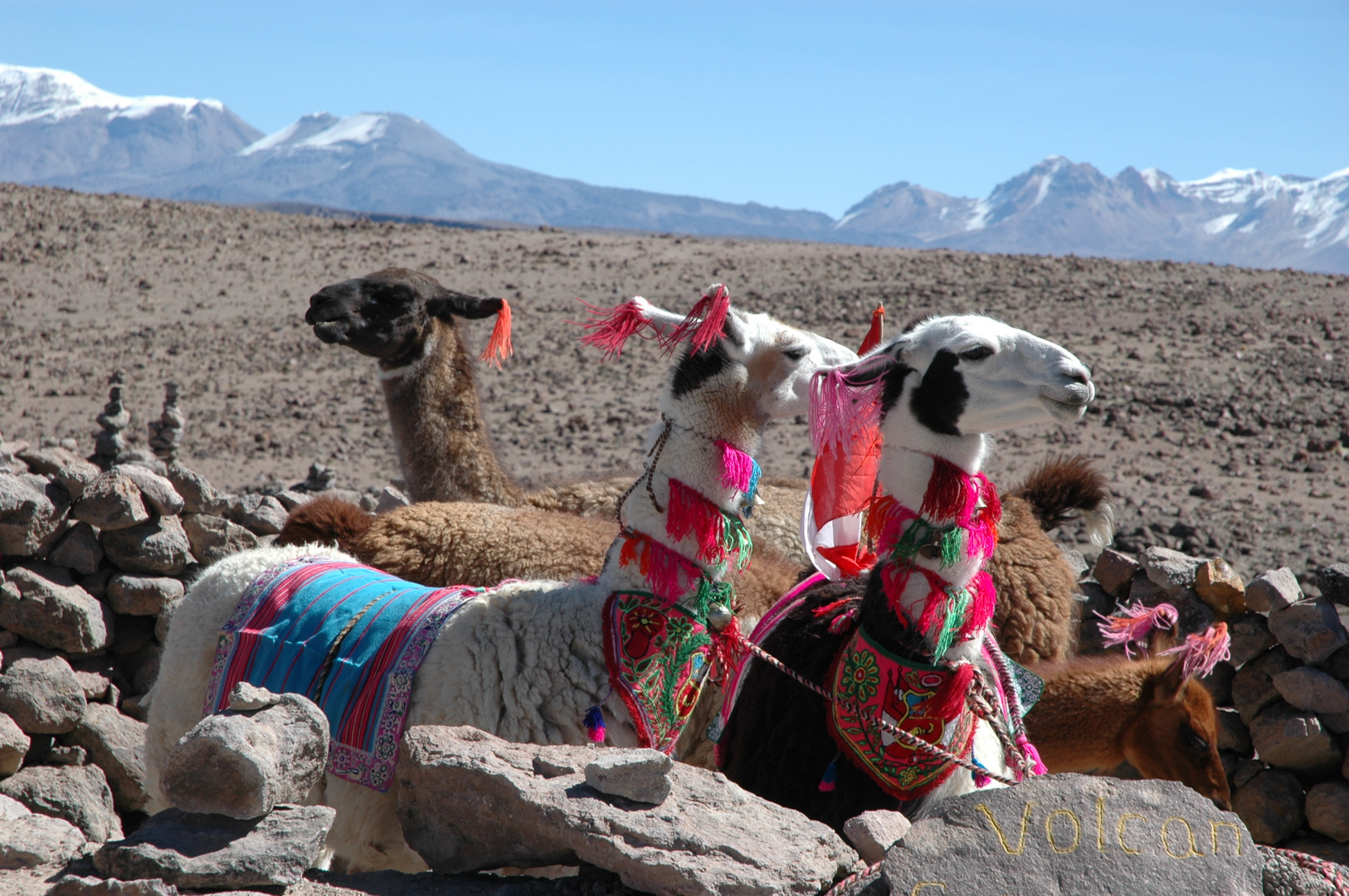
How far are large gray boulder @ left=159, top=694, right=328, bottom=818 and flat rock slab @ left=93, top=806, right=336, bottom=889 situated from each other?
0.03 metres

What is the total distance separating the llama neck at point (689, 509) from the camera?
2.96 meters

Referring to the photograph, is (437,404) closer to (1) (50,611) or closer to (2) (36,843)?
(1) (50,611)

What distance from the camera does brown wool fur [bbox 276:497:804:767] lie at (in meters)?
4.14

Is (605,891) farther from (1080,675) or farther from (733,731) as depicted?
(1080,675)

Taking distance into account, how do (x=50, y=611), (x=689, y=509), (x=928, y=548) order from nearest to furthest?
(x=928, y=548), (x=689, y=509), (x=50, y=611)

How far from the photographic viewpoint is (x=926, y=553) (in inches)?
102

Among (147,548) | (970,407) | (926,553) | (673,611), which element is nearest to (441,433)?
(147,548)

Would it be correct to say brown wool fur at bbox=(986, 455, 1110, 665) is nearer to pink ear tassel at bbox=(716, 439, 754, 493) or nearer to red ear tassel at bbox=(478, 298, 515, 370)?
pink ear tassel at bbox=(716, 439, 754, 493)

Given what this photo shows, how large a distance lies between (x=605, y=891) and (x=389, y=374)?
3651 millimetres

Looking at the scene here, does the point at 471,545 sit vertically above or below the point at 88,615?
above

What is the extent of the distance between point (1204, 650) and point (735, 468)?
179 centimetres

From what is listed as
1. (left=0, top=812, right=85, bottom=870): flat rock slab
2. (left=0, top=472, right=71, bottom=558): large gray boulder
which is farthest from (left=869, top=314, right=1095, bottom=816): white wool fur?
(left=0, top=472, right=71, bottom=558): large gray boulder

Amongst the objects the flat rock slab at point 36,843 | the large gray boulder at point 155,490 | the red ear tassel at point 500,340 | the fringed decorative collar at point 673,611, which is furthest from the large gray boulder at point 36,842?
the red ear tassel at point 500,340

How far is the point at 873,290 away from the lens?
688 inches
